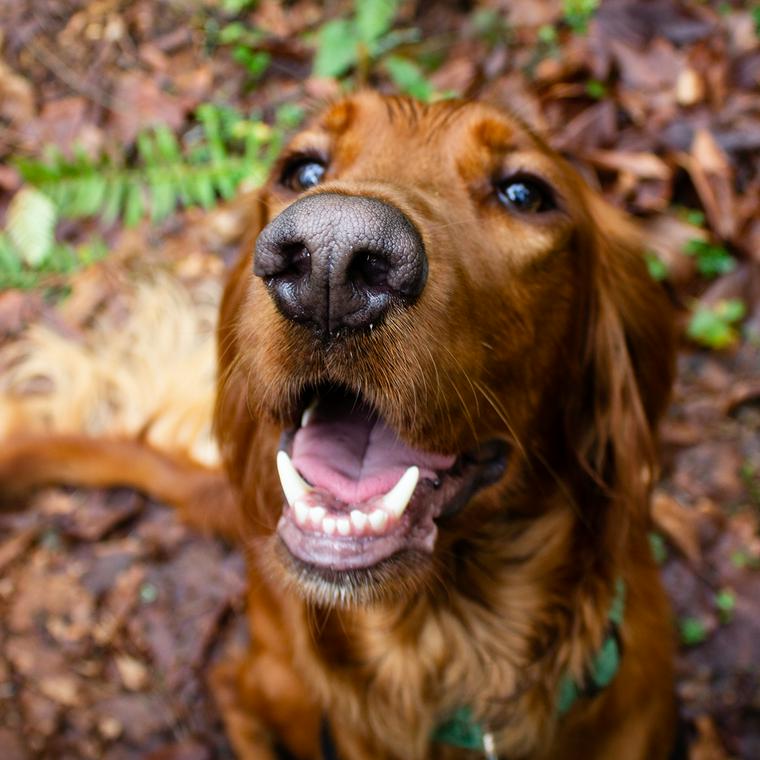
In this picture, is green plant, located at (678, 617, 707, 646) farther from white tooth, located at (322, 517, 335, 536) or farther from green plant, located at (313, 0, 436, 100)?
green plant, located at (313, 0, 436, 100)

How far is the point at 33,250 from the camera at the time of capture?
360 cm

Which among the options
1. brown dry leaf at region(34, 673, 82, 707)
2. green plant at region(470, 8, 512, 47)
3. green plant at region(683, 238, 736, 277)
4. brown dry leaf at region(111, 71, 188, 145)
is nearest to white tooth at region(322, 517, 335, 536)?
brown dry leaf at region(34, 673, 82, 707)

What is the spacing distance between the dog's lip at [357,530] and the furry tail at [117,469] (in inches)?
53.9

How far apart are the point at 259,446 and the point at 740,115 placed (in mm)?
2617

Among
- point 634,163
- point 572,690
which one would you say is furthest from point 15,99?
point 572,690

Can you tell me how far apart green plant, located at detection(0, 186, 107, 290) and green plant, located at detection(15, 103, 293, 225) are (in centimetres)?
8

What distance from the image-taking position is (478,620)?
6.82 ft

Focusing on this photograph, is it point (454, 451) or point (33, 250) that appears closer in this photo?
point (454, 451)

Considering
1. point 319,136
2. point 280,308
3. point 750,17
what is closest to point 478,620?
point 280,308

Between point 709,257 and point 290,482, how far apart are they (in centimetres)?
236

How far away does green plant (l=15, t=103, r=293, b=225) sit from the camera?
3.69 meters

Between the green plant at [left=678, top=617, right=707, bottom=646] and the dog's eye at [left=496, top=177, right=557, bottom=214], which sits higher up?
the dog's eye at [left=496, top=177, right=557, bottom=214]

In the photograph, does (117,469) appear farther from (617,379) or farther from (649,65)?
(649,65)

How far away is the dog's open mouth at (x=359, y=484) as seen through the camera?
1514 mm
